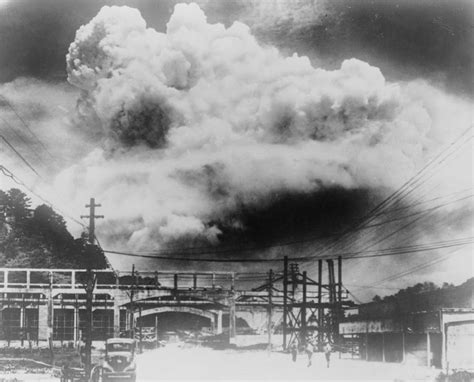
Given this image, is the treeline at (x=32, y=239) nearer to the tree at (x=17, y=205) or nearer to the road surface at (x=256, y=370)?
the tree at (x=17, y=205)

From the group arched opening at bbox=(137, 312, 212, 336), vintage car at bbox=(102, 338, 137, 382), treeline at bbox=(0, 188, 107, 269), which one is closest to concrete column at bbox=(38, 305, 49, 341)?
treeline at bbox=(0, 188, 107, 269)

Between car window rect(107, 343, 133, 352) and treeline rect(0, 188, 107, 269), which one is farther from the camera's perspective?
treeline rect(0, 188, 107, 269)

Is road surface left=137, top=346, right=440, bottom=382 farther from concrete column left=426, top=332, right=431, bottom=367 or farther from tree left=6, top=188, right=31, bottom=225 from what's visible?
tree left=6, top=188, right=31, bottom=225

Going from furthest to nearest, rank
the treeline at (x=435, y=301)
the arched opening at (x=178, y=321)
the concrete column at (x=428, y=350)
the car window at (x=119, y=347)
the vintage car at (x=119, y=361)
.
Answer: the arched opening at (x=178, y=321), the treeline at (x=435, y=301), the concrete column at (x=428, y=350), the car window at (x=119, y=347), the vintage car at (x=119, y=361)

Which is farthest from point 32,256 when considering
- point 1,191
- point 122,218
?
point 122,218

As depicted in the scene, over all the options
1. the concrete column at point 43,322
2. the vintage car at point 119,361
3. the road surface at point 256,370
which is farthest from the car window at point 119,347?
the concrete column at point 43,322

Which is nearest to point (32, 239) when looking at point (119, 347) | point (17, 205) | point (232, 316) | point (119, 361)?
point (17, 205)
